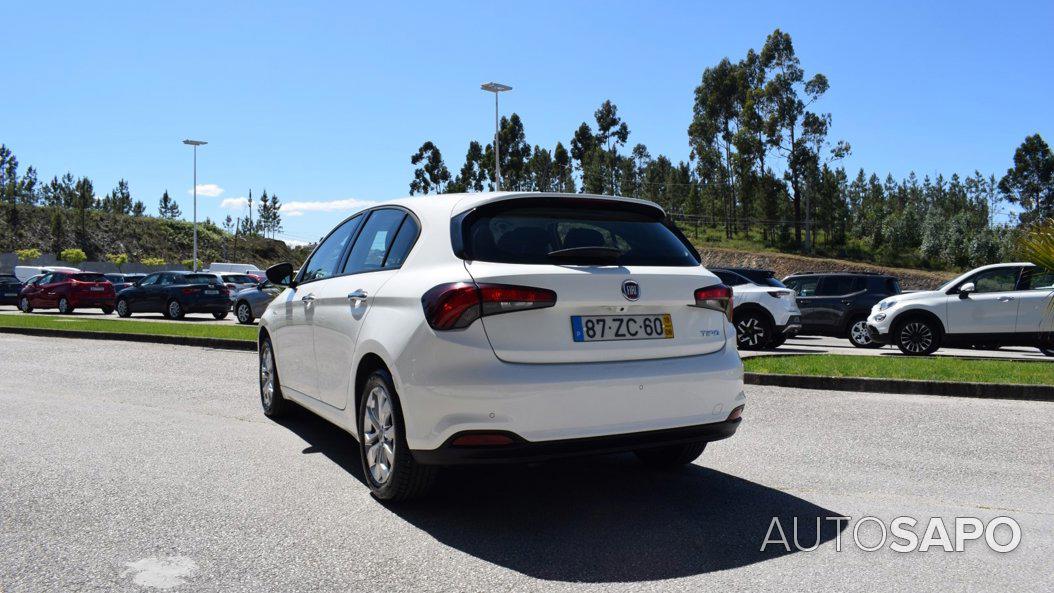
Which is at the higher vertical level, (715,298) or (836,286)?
(715,298)

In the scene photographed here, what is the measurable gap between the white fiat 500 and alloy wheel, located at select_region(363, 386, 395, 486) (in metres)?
0.01

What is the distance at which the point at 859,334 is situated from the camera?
1747 centimetres

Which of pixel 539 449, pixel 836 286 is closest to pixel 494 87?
pixel 836 286

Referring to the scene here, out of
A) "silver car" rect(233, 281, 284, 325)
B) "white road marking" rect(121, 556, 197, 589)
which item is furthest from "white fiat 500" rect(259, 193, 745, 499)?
"silver car" rect(233, 281, 284, 325)

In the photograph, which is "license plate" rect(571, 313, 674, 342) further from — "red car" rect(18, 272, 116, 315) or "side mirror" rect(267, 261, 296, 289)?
"red car" rect(18, 272, 116, 315)

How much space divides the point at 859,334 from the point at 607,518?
48.4 feet

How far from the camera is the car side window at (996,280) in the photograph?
13633 millimetres

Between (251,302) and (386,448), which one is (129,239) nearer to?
(251,302)

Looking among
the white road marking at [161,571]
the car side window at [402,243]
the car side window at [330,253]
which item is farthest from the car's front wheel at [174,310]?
the white road marking at [161,571]

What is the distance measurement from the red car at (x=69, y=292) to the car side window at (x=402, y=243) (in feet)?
98.5

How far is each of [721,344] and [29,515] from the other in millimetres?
3690

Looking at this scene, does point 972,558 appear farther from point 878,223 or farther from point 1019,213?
point 1019,213

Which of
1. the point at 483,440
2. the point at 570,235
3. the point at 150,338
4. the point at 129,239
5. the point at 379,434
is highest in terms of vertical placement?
the point at 129,239

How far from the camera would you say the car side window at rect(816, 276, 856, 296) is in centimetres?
1791
